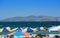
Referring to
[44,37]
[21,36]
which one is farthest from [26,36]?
[44,37]

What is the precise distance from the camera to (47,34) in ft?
47.1

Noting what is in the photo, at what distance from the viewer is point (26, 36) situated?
14445mm

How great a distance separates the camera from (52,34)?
47.1 feet

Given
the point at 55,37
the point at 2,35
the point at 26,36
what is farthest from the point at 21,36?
the point at 55,37

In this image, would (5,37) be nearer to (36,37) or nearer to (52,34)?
(36,37)

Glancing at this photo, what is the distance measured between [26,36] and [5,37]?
136cm

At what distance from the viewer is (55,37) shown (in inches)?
546

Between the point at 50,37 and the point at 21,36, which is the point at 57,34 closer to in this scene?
the point at 50,37

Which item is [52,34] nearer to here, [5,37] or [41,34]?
[41,34]

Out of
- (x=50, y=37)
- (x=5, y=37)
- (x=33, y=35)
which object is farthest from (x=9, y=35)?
(x=50, y=37)

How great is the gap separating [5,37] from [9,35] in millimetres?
314

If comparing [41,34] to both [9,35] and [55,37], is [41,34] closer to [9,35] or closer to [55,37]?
[55,37]

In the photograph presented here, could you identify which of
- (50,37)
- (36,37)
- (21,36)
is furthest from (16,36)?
(50,37)

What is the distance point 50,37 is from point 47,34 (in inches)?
12.0
